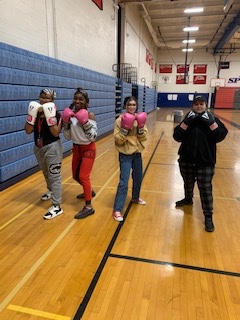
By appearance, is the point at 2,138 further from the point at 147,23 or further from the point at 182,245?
the point at 147,23

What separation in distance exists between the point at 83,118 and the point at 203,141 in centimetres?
120

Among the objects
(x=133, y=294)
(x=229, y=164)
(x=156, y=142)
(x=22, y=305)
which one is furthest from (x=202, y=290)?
(x=156, y=142)

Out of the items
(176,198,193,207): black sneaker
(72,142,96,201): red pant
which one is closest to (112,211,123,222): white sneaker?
(72,142,96,201): red pant

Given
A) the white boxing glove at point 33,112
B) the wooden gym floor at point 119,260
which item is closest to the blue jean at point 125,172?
the wooden gym floor at point 119,260

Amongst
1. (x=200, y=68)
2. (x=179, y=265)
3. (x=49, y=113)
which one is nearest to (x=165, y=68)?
(x=200, y=68)

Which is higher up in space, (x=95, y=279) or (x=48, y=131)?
(x=48, y=131)

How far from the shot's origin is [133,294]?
1.74 meters

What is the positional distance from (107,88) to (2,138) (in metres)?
5.19

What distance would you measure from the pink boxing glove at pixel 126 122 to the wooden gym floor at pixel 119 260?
0.97 m

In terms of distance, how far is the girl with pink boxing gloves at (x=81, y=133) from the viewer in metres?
2.62

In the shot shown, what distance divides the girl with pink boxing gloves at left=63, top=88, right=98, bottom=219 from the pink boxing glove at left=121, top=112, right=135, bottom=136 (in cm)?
31

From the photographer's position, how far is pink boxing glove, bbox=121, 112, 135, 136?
254 cm

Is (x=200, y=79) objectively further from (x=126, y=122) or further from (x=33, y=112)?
(x=33, y=112)

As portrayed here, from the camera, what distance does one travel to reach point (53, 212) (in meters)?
2.81
